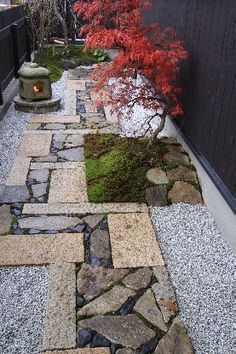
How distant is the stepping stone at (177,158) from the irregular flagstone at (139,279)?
1967mm

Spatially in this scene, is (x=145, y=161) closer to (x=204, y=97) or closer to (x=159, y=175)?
(x=159, y=175)

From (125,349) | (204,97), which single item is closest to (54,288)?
(125,349)

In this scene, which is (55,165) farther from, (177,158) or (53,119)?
(53,119)

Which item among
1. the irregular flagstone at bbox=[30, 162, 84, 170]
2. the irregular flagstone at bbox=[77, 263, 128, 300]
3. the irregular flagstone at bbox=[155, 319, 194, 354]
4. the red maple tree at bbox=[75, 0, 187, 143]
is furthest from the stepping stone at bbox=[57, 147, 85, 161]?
the irregular flagstone at bbox=[155, 319, 194, 354]

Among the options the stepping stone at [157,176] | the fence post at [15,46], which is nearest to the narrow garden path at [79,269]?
the stepping stone at [157,176]

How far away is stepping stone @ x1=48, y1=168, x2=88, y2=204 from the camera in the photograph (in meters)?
4.37

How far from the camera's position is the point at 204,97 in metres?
4.33

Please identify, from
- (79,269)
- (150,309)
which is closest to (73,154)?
(79,269)

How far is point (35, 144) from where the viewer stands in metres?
5.89

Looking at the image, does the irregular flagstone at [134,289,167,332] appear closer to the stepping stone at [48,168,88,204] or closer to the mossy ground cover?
the mossy ground cover

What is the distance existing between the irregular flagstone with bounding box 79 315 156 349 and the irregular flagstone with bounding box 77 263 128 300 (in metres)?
0.26

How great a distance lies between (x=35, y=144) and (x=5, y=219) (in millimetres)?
2161

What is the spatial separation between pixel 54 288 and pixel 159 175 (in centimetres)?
211

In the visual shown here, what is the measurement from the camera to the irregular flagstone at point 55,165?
5.14 metres
